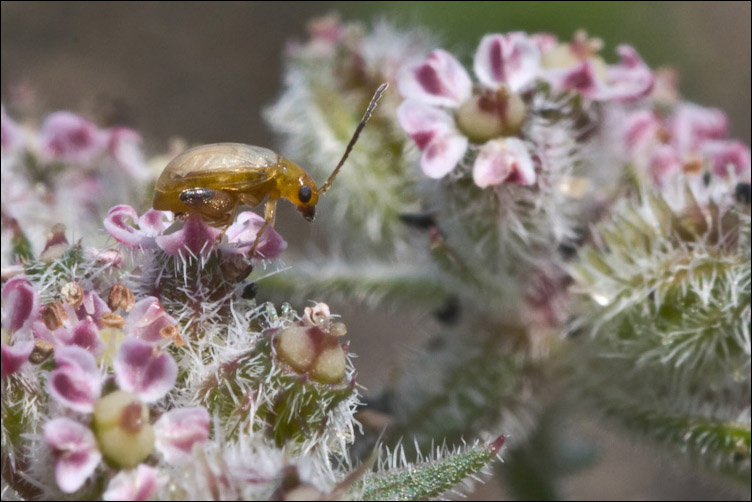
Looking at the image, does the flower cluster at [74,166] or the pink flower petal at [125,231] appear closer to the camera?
the pink flower petal at [125,231]

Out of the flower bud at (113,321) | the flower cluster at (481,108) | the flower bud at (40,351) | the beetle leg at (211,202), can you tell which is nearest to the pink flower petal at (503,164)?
the flower cluster at (481,108)

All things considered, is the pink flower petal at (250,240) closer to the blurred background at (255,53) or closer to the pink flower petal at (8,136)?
the pink flower petal at (8,136)

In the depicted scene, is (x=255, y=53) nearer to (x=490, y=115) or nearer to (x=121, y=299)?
(x=490, y=115)

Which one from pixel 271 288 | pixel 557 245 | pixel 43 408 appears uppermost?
pixel 43 408

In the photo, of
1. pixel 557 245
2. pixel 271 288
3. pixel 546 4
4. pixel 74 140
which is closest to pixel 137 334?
pixel 271 288

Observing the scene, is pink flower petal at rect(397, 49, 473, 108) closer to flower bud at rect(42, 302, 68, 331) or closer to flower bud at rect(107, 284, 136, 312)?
flower bud at rect(107, 284, 136, 312)

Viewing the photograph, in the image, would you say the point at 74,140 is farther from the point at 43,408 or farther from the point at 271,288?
the point at 43,408
